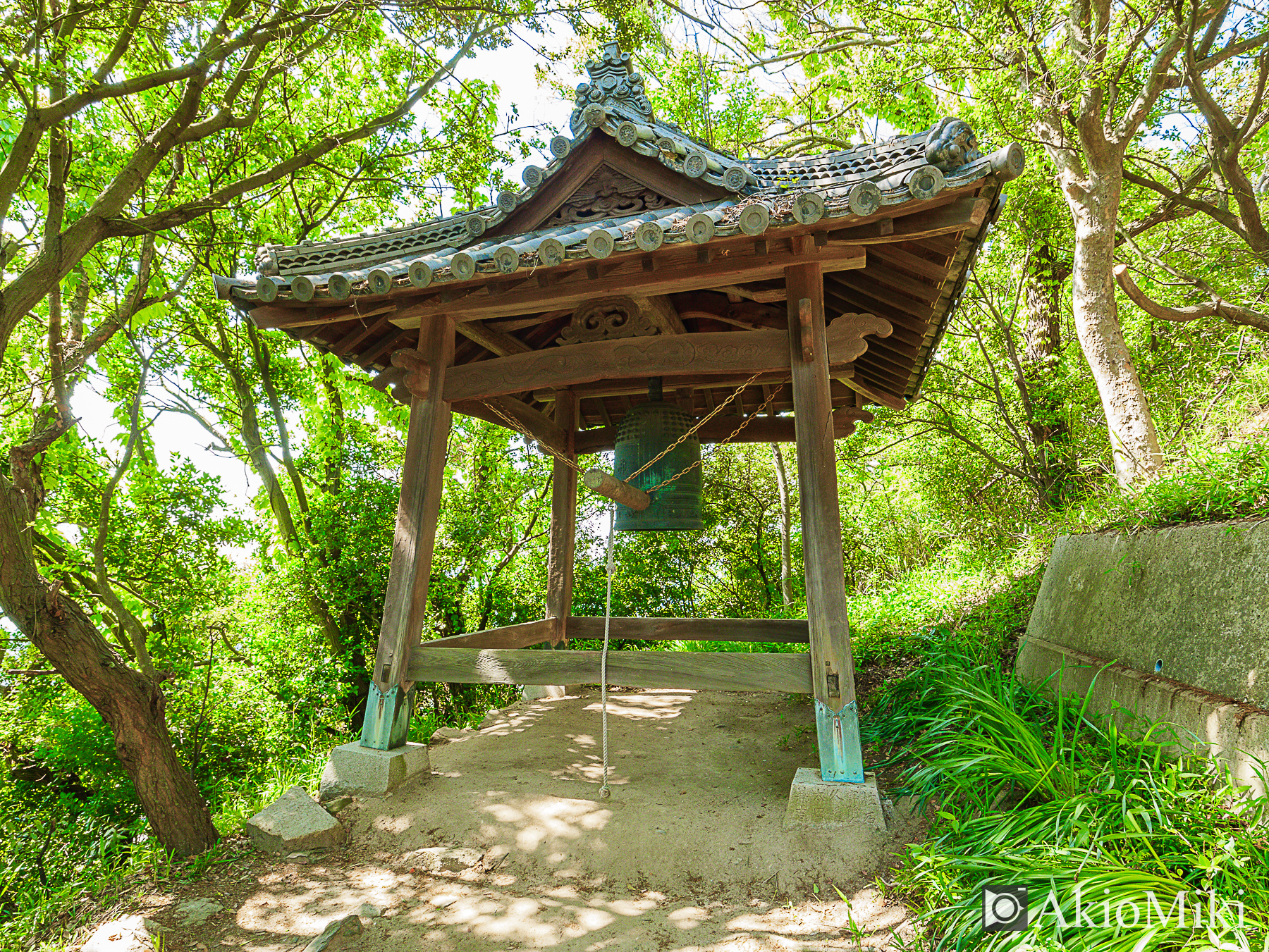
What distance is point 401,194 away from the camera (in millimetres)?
9766

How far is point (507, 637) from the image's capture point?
5.76 m

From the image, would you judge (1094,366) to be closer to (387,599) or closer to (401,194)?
(387,599)

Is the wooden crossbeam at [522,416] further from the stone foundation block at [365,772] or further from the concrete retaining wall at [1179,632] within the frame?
the concrete retaining wall at [1179,632]

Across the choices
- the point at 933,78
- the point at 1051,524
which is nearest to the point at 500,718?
the point at 1051,524

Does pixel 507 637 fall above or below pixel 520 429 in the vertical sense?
below

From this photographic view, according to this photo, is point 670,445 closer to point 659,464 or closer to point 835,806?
point 659,464

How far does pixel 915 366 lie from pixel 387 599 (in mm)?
4266

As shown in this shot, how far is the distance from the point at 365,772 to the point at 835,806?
8.83ft

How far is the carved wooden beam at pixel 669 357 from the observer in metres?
4.01

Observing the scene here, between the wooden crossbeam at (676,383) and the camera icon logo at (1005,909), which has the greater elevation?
the wooden crossbeam at (676,383)

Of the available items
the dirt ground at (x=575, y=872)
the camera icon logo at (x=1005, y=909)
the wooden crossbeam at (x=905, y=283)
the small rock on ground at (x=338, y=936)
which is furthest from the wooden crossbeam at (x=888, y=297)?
the small rock on ground at (x=338, y=936)

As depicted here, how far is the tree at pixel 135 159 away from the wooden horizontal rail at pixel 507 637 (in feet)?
5.83

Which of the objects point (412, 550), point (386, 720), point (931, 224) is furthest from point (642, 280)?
point (386, 720)

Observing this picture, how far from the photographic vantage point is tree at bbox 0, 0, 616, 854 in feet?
13.9
